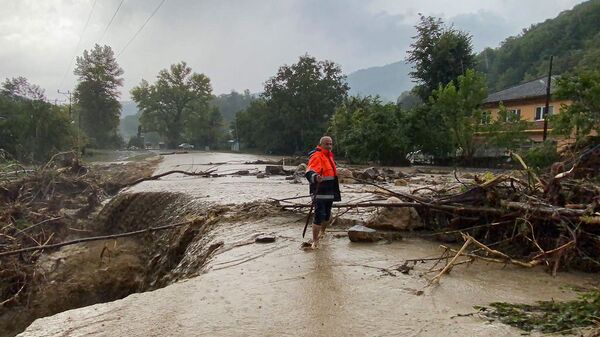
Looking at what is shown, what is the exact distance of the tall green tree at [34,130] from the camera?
133 ft

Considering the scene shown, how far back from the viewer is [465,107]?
31250 mm

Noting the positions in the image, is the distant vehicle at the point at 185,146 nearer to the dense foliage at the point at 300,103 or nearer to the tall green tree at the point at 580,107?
the dense foliage at the point at 300,103

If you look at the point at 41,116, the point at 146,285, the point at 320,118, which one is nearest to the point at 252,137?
the point at 320,118

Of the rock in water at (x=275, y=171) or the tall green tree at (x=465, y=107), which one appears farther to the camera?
the tall green tree at (x=465, y=107)

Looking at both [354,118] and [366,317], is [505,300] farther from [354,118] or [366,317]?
[354,118]

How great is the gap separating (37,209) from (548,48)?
233 feet

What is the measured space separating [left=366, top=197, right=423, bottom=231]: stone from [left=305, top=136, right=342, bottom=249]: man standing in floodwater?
5.18ft

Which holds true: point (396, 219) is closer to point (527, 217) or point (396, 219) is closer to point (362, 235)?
point (362, 235)

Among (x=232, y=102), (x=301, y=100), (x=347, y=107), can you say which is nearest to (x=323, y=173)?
(x=347, y=107)

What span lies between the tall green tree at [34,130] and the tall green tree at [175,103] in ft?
141

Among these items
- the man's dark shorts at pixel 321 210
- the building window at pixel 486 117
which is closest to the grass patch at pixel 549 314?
the man's dark shorts at pixel 321 210

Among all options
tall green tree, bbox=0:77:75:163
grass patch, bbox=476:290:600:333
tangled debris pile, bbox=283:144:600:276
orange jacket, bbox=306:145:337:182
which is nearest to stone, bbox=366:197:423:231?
tangled debris pile, bbox=283:144:600:276

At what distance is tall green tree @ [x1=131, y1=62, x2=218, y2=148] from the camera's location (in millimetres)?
88438

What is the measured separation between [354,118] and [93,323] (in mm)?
35423
